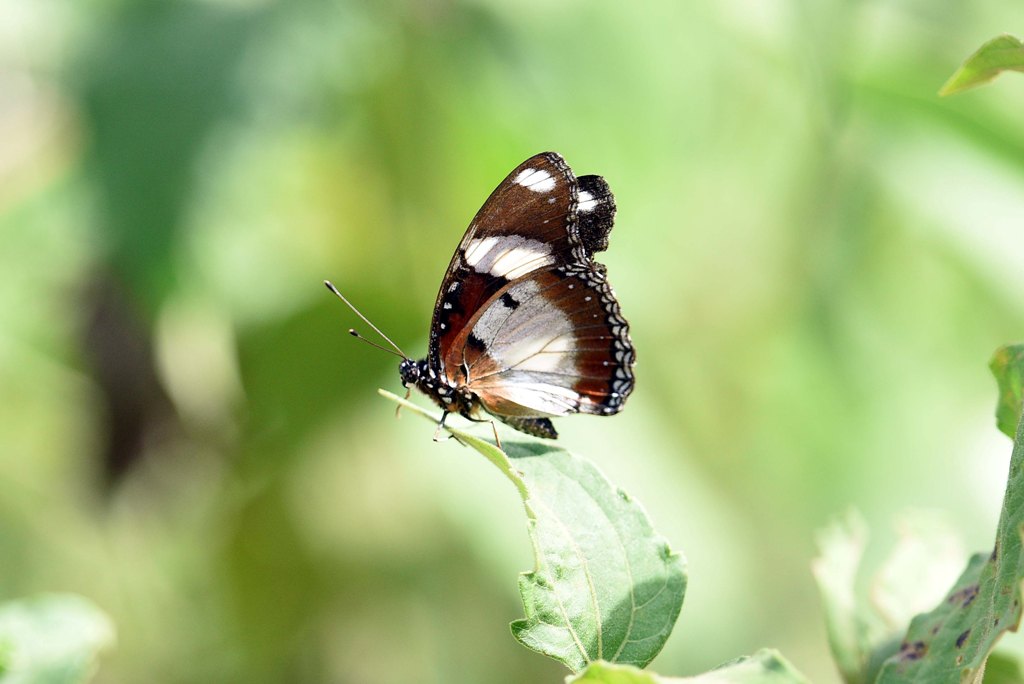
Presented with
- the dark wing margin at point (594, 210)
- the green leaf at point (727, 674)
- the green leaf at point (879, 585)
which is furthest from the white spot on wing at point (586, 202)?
the green leaf at point (727, 674)

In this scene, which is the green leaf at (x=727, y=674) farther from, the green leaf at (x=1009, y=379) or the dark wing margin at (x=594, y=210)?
the dark wing margin at (x=594, y=210)

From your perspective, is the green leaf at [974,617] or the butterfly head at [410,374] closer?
the green leaf at [974,617]

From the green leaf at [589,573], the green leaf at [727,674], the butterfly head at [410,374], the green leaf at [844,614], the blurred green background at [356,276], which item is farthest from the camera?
the blurred green background at [356,276]

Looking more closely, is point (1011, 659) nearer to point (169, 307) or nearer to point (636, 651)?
point (636, 651)

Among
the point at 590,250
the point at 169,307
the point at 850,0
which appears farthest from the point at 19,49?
the point at 850,0

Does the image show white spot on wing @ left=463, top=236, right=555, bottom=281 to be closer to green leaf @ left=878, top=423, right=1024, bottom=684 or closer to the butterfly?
the butterfly

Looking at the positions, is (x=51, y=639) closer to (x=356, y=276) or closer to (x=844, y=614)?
(x=844, y=614)

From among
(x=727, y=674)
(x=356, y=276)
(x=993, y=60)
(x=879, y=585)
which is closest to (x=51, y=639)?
(x=727, y=674)

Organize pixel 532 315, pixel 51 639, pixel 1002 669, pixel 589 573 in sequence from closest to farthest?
pixel 589 573, pixel 1002 669, pixel 51 639, pixel 532 315
